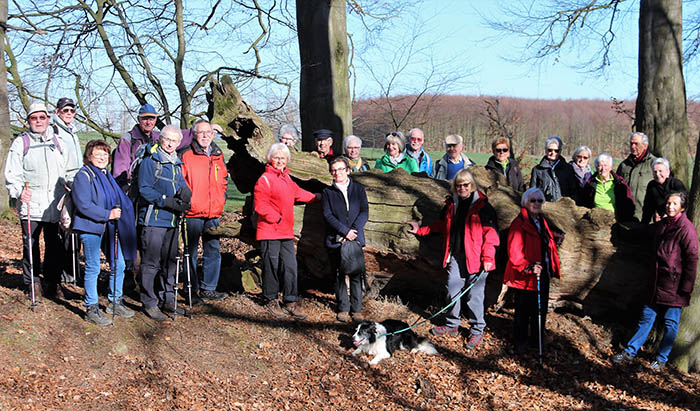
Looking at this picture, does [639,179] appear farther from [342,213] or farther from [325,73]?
[325,73]

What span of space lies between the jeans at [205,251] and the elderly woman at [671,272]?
467 cm

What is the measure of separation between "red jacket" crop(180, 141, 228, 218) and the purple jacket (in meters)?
4.62

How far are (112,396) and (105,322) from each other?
4.02 feet

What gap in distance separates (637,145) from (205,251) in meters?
5.27

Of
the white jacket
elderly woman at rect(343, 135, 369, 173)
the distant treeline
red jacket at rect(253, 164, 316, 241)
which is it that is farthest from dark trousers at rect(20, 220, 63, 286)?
the distant treeline

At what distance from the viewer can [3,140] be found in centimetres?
1126

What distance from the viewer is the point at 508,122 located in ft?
58.4

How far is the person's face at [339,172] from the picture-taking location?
6.09 meters

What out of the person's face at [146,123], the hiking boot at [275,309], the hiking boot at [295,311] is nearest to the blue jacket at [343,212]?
the hiking boot at [295,311]

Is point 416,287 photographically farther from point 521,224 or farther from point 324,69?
point 324,69

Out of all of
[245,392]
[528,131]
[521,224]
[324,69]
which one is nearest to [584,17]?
[324,69]

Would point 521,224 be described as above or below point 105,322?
above

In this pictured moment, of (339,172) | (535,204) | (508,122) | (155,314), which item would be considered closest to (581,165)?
(535,204)

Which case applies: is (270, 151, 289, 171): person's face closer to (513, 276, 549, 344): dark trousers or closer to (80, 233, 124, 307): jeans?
(80, 233, 124, 307): jeans
